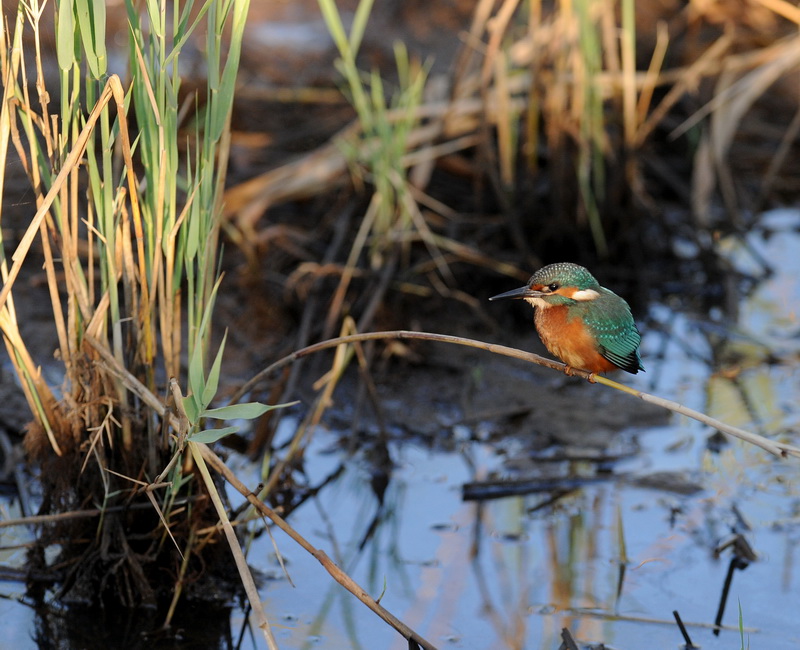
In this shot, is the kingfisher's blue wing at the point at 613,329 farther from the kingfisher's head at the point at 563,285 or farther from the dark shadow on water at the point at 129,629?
the dark shadow on water at the point at 129,629

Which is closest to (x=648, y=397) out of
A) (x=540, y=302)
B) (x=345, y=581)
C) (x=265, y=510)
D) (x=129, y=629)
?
(x=540, y=302)

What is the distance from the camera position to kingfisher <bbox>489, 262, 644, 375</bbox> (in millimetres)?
2379

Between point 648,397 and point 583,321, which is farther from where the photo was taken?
point 583,321

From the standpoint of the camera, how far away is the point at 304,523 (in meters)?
3.36

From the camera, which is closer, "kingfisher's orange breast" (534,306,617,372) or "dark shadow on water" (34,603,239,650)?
"kingfisher's orange breast" (534,306,617,372)

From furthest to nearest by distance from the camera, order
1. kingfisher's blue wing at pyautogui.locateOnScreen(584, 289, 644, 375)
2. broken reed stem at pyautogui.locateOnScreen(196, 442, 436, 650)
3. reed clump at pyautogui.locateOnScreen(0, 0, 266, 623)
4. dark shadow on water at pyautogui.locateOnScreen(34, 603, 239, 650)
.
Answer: dark shadow on water at pyautogui.locateOnScreen(34, 603, 239, 650) → kingfisher's blue wing at pyautogui.locateOnScreen(584, 289, 644, 375) → reed clump at pyautogui.locateOnScreen(0, 0, 266, 623) → broken reed stem at pyautogui.locateOnScreen(196, 442, 436, 650)

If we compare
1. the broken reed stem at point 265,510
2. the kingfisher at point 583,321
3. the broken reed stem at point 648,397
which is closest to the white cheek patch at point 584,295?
the kingfisher at point 583,321

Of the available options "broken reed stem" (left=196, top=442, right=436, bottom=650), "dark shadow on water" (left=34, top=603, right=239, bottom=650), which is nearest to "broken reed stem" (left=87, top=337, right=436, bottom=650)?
"broken reed stem" (left=196, top=442, right=436, bottom=650)

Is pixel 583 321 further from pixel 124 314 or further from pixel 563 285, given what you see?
pixel 124 314

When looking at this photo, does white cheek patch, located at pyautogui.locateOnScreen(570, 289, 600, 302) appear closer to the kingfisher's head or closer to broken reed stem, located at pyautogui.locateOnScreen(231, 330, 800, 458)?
the kingfisher's head

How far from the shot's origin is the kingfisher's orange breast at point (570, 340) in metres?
2.39

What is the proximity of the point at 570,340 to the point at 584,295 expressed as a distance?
0.11 m

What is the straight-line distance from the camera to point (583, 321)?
2383 millimetres

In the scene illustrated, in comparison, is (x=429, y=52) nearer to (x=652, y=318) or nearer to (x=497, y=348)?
(x=652, y=318)
